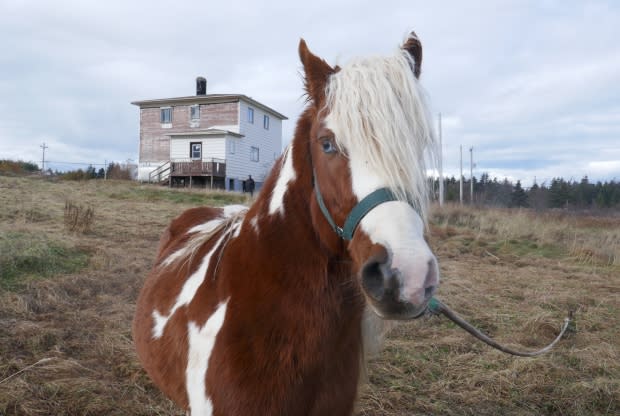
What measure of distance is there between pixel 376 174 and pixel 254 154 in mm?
31427

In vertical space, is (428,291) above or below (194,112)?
below

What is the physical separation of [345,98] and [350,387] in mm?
1318

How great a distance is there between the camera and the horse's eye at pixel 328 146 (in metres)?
1.49

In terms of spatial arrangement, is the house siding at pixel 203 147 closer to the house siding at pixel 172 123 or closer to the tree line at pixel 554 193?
the house siding at pixel 172 123

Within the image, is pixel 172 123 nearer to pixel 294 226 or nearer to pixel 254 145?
pixel 254 145

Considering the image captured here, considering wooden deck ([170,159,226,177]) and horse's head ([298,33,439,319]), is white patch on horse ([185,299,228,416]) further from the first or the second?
wooden deck ([170,159,226,177])

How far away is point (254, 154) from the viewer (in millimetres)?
32094

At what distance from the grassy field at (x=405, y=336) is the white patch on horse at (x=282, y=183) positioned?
89.7 inches

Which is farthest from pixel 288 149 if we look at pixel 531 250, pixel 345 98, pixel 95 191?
pixel 95 191

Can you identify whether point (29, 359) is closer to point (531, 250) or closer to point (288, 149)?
point (288, 149)

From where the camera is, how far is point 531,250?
10.8 metres

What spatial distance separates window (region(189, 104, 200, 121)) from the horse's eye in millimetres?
31182

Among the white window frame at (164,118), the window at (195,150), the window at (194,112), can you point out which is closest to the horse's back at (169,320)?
the window at (195,150)

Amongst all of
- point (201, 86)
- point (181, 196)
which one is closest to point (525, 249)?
point (181, 196)
